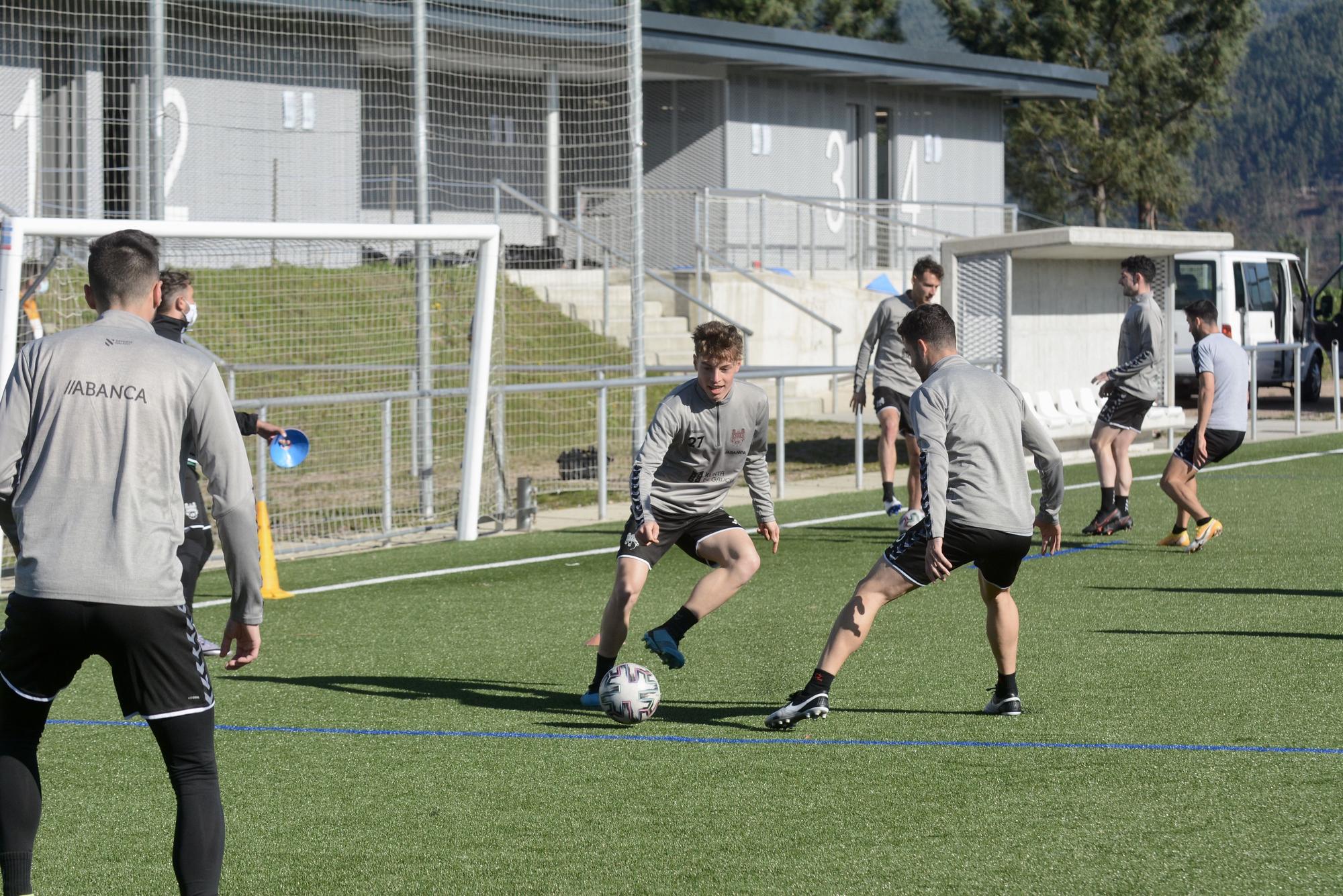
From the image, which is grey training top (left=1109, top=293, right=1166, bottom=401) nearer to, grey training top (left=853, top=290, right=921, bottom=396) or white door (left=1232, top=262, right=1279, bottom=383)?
grey training top (left=853, top=290, right=921, bottom=396)

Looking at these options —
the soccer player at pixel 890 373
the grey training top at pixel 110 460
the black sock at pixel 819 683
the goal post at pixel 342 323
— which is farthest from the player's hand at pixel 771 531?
the soccer player at pixel 890 373

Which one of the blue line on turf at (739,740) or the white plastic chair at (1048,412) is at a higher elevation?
the white plastic chair at (1048,412)

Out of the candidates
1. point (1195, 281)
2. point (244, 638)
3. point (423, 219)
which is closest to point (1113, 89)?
point (1195, 281)

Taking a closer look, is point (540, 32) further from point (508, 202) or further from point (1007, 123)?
point (1007, 123)

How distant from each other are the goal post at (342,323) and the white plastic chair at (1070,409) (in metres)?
6.77

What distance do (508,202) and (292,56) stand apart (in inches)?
267

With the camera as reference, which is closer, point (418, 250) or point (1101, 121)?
point (418, 250)

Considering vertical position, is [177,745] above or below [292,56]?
below

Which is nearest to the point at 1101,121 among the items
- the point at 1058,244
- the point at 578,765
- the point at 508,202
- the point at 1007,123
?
the point at 1007,123

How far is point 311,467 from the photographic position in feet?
50.1

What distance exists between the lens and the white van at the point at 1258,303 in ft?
85.5

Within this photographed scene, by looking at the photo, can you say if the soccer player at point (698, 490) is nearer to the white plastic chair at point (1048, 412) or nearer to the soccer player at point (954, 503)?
the soccer player at point (954, 503)

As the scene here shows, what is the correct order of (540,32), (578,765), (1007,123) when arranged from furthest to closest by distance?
1. (1007,123)
2. (540,32)
3. (578,765)

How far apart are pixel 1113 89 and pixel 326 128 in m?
40.0
